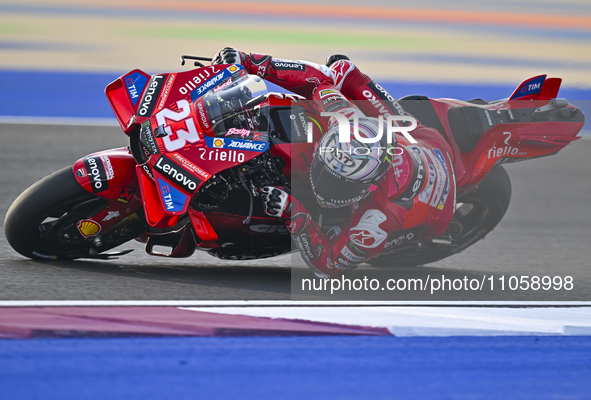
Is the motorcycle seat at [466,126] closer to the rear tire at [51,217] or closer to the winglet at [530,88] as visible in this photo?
the winglet at [530,88]

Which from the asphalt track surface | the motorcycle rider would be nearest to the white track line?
the asphalt track surface

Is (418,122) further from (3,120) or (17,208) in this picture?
(3,120)

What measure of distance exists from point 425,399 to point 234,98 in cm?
165

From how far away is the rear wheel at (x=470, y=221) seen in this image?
4.09m

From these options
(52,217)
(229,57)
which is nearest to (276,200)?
(229,57)

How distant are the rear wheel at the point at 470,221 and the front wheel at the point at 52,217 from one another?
1.70 metres

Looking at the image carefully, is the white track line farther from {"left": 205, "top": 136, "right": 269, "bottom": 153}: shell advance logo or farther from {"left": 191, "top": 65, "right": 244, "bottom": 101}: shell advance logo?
{"left": 191, "top": 65, "right": 244, "bottom": 101}: shell advance logo

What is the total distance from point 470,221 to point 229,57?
6.12 ft

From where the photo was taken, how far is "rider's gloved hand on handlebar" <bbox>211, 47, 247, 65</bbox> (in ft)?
11.2

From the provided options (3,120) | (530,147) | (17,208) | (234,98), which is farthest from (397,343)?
(3,120)

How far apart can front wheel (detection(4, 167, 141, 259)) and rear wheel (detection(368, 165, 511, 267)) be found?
66.8 inches

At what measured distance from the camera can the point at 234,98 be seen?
10.5ft

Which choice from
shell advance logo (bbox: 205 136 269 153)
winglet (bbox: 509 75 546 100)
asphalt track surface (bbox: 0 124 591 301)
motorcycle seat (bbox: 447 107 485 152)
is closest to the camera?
shell advance logo (bbox: 205 136 269 153)

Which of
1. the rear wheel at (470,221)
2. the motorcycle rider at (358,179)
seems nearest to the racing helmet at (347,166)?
the motorcycle rider at (358,179)
